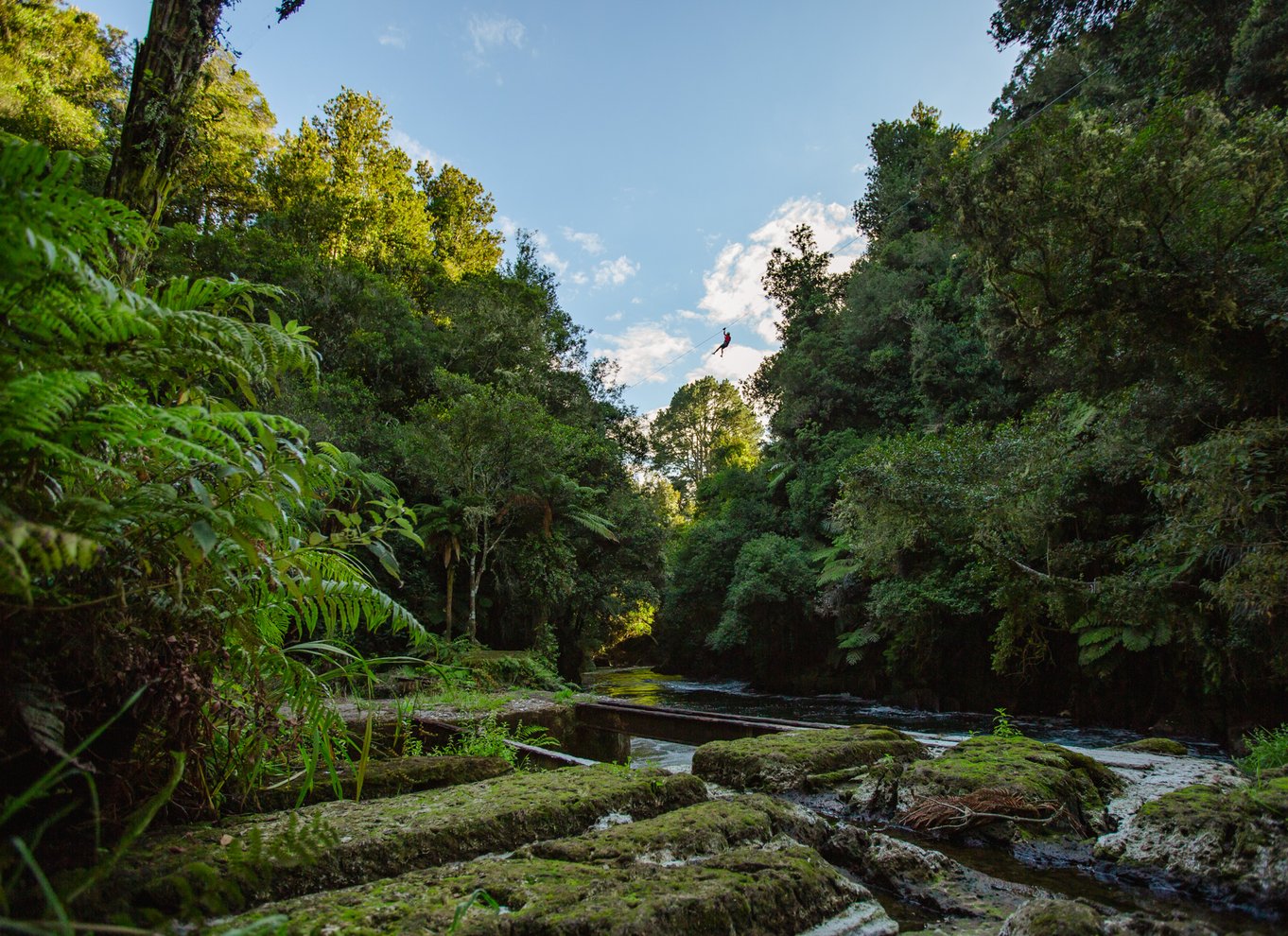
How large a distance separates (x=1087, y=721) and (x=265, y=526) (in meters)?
11.9

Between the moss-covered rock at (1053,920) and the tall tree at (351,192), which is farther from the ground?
the tall tree at (351,192)

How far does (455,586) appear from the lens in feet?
44.3

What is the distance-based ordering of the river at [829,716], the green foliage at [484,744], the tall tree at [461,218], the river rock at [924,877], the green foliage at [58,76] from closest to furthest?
the river rock at [924,877] → the green foliage at [484,744] → the river at [829,716] → the green foliage at [58,76] → the tall tree at [461,218]

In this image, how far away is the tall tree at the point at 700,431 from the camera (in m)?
32.9

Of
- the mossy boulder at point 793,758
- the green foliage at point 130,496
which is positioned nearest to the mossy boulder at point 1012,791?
the mossy boulder at point 793,758

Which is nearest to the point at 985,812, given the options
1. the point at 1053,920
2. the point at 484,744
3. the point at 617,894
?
the point at 1053,920

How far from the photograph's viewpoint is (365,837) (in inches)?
53.5

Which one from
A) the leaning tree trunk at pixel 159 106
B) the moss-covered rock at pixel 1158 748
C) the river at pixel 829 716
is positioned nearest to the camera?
the leaning tree trunk at pixel 159 106

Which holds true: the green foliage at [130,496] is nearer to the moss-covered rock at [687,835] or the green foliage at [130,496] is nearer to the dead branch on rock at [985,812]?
the moss-covered rock at [687,835]

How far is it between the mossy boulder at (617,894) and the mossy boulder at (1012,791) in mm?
1085

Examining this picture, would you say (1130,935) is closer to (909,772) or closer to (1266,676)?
(909,772)

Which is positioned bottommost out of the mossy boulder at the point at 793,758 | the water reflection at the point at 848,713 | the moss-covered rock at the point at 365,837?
the water reflection at the point at 848,713

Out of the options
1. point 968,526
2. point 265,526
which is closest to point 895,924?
point 265,526

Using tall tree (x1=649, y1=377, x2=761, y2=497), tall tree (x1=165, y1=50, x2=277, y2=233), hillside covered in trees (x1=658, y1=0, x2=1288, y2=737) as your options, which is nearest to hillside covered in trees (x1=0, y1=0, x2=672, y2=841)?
hillside covered in trees (x1=658, y1=0, x2=1288, y2=737)
